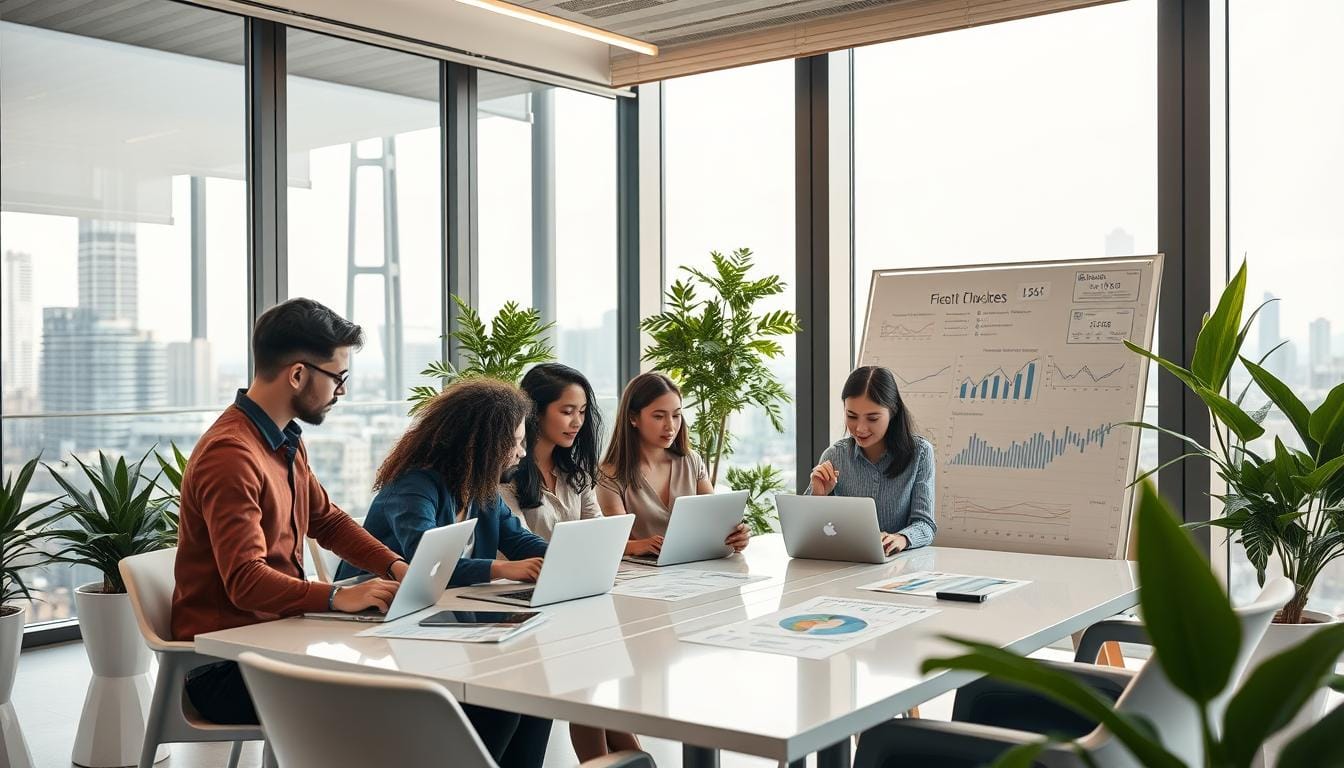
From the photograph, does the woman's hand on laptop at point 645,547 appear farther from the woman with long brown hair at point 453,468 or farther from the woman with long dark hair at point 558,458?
the woman with long brown hair at point 453,468

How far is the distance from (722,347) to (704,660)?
355 cm

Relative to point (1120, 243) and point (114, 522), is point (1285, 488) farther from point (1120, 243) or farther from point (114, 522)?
point (114, 522)

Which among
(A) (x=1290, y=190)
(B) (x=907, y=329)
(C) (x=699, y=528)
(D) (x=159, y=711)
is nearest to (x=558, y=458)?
(C) (x=699, y=528)

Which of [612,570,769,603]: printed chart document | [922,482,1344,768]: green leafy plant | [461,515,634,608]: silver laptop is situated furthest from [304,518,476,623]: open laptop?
[922,482,1344,768]: green leafy plant

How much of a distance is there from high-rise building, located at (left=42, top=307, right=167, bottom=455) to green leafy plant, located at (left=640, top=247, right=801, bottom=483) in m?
2.14

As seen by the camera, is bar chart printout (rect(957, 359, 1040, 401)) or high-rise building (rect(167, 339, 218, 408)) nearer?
bar chart printout (rect(957, 359, 1040, 401))

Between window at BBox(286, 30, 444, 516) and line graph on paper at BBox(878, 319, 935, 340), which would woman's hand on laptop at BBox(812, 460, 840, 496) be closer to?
line graph on paper at BBox(878, 319, 935, 340)

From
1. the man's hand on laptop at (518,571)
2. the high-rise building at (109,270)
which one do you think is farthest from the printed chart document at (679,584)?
the high-rise building at (109,270)

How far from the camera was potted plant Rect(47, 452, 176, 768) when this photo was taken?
358cm

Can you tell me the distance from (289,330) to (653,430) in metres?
1.45

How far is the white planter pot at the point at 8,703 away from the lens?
3400 millimetres

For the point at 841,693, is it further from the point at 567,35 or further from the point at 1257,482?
the point at 567,35

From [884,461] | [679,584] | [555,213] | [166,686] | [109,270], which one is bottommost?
[166,686]

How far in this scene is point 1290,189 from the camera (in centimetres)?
463
